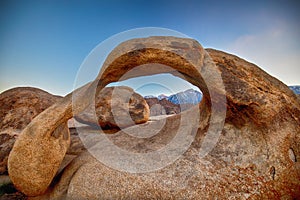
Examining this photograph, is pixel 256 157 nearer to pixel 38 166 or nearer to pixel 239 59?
pixel 239 59

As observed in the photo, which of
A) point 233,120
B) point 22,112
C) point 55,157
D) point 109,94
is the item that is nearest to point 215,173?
point 233,120

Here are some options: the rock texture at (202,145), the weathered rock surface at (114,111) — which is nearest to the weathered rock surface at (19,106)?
the weathered rock surface at (114,111)

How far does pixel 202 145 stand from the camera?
5.61 meters

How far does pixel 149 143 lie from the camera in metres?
6.23

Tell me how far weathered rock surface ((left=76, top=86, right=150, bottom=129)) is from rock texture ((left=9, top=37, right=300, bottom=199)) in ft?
9.58

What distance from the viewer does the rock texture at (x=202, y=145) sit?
479 cm

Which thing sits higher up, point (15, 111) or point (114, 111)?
point (114, 111)

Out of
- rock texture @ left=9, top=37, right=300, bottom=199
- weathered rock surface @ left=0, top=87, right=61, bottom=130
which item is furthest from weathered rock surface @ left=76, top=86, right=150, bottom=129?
rock texture @ left=9, top=37, right=300, bottom=199

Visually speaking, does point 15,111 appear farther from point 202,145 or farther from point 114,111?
point 202,145

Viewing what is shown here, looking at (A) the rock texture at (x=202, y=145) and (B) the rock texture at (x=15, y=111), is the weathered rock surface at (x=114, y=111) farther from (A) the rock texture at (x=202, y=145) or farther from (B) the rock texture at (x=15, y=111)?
(A) the rock texture at (x=202, y=145)

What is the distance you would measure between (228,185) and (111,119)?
5.38m

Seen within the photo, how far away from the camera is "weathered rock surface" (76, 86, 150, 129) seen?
28.7ft

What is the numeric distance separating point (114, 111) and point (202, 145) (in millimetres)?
4378

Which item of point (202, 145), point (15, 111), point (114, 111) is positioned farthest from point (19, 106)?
point (202, 145)
